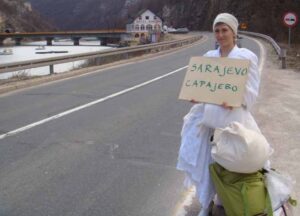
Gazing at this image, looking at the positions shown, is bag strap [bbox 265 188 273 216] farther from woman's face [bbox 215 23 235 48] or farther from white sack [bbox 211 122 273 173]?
woman's face [bbox 215 23 235 48]

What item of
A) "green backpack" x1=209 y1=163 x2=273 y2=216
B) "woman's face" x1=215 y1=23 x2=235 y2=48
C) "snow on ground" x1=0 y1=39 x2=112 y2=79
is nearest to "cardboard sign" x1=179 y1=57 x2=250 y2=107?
"woman's face" x1=215 y1=23 x2=235 y2=48

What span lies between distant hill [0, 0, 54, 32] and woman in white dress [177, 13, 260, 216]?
165452 mm

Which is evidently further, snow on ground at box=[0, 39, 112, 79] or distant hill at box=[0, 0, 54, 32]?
distant hill at box=[0, 0, 54, 32]

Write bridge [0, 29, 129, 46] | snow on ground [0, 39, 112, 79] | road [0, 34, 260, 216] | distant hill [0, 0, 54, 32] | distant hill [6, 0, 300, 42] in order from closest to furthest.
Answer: road [0, 34, 260, 216]
snow on ground [0, 39, 112, 79]
distant hill [6, 0, 300, 42]
bridge [0, 29, 129, 46]
distant hill [0, 0, 54, 32]

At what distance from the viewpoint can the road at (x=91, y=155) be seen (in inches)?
207

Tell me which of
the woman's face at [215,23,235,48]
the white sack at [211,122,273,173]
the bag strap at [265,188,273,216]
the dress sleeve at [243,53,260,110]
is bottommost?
the bag strap at [265,188,273,216]

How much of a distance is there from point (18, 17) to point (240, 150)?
189013 mm

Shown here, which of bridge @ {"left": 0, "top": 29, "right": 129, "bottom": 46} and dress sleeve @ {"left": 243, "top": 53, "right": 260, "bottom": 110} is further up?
dress sleeve @ {"left": 243, "top": 53, "right": 260, "bottom": 110}

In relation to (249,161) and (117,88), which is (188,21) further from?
(249,161)

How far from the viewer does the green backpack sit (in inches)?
153

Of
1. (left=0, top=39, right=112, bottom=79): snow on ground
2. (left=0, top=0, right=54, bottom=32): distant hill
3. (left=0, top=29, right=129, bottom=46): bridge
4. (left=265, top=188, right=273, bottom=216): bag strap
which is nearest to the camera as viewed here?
(left=265, top=188, right=273, bottom=216): bag strap

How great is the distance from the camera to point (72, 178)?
6074 mm

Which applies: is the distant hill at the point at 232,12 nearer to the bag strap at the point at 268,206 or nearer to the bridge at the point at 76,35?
the bridge at the point at 76,35

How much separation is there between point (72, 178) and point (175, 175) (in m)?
1.26
